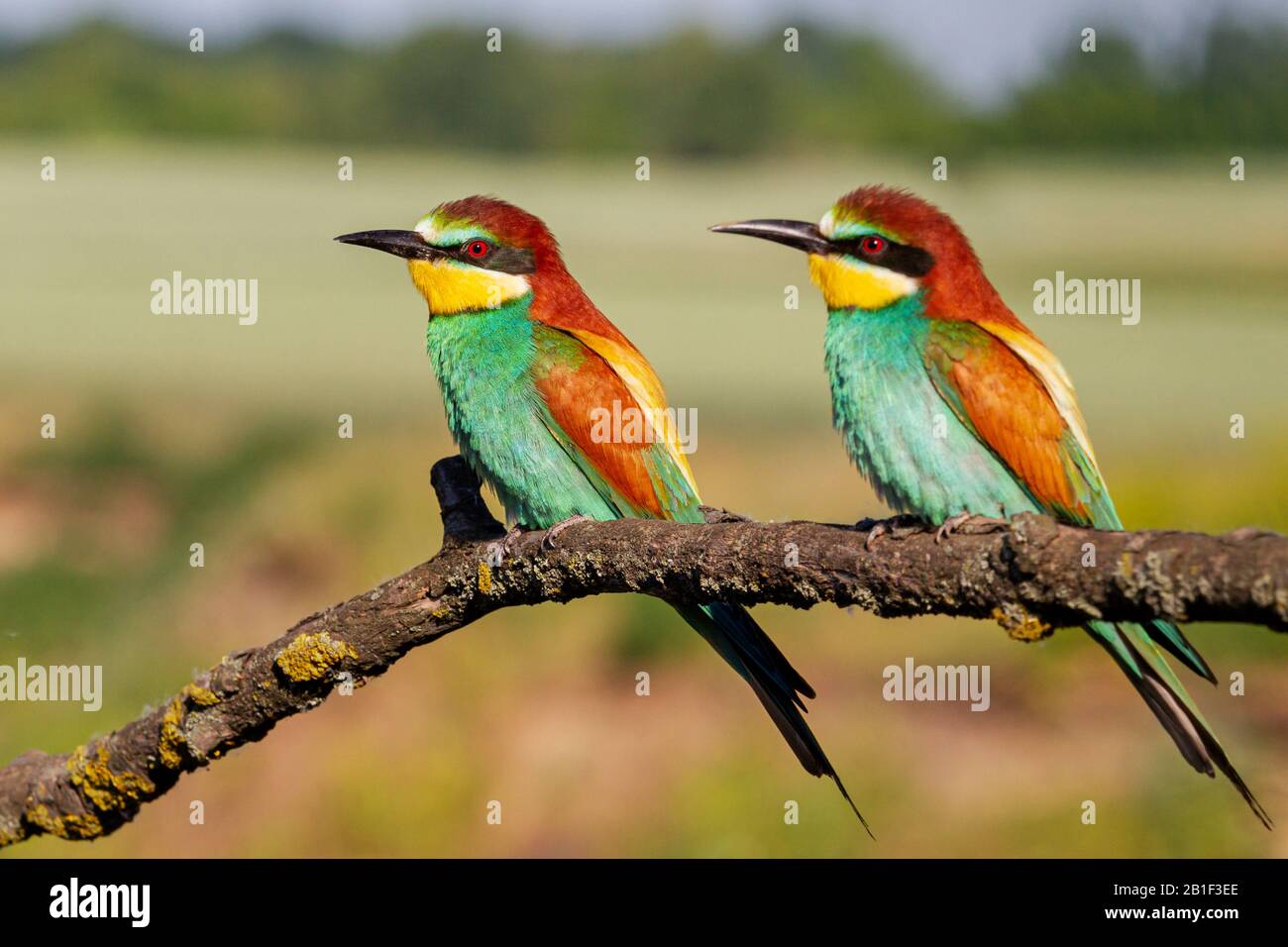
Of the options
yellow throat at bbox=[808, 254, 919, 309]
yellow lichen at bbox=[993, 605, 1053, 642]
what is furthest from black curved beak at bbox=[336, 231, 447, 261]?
yellow lichen at bbox=[993, 605, 1053, 642]

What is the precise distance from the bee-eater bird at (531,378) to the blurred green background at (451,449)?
1080 millimetres

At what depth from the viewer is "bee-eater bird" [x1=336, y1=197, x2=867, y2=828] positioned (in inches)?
126

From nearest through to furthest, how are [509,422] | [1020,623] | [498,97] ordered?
[1020,623]
[509,422]
[498,97]

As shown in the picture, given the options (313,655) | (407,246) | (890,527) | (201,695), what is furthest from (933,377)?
(201,695)

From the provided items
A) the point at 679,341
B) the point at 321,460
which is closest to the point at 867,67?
the point at 679,341

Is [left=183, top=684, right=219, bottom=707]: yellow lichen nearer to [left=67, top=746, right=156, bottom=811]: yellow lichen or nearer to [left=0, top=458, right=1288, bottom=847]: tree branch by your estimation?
[left=0, top=458, right=1288, bottom=847]: tree branch

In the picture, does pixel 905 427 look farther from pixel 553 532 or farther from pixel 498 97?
pixel 498 97

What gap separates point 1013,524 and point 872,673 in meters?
6.82

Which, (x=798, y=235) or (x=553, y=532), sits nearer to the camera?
(x=553, y=532)

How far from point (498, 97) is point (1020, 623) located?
22801 millimetres

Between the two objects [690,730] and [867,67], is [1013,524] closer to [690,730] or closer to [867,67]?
[690,730]

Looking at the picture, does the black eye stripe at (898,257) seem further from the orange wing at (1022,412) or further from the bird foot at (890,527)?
the bird foot at (890,527)

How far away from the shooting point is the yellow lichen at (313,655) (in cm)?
245

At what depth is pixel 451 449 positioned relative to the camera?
12188 mm
